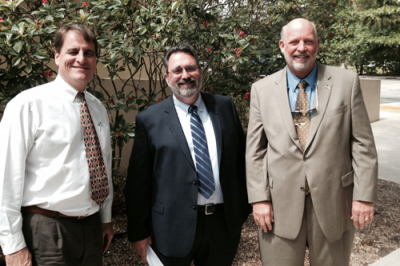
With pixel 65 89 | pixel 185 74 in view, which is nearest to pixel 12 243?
pixel 65 89

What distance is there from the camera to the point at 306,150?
2111 mm

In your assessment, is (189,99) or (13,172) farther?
(189,99)

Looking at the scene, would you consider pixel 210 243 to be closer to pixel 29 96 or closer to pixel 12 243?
pixel 12 243

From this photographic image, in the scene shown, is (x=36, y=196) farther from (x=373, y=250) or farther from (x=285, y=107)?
(x=373, y=250)

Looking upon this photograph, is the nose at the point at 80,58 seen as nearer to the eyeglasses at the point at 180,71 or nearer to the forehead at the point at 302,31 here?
the eyeglasses at the point at 180,71

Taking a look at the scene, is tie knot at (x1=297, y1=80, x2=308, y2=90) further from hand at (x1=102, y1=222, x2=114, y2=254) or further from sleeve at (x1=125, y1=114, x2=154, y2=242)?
hand at (x1=102, y1=222, x2=114, y2=254)

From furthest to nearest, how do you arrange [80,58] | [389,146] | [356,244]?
1. [389,146]
2. [356,244]
3. [80,58]

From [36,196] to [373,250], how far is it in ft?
11.8

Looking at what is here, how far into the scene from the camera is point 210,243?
7.35 ft

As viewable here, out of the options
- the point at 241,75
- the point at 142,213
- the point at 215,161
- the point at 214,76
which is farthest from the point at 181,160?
the point at 214,76

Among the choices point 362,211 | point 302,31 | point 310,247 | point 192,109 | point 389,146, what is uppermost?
point 302,31

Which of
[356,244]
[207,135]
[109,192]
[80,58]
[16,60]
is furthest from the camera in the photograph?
[356,244]

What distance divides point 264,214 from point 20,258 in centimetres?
148

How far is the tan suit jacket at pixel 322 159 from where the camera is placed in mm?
2090
